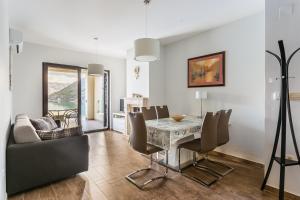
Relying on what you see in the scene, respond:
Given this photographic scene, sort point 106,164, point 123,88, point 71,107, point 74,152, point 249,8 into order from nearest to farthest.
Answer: point 74,152
point 249,8
point 106,164
point 71,107
point 123,88

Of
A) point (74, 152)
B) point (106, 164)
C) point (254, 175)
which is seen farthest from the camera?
point (106, 164)

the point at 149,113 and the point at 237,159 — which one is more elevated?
the point at 149,113

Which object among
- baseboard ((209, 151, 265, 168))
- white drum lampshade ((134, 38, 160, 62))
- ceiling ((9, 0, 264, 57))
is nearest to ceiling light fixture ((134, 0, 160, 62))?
white drum lampshade ((134, 38, 160, 62))

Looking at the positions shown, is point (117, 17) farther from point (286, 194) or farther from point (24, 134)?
point (286, 194)

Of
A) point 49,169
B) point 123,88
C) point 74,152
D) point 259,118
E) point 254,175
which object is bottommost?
point 254,175

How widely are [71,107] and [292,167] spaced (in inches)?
219

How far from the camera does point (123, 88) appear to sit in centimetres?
646

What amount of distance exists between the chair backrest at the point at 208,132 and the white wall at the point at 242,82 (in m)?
1.24

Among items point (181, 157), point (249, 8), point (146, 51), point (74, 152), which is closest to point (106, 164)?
point (74, 152)

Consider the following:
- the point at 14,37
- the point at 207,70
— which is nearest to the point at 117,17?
the point at 14,37

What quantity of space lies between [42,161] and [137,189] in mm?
1317

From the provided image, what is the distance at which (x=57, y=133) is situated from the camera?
242 centimetres

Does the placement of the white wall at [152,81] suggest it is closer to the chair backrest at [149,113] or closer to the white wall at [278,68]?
the chair backrest at [149,113]

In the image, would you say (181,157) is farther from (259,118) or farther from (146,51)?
(146,51)
